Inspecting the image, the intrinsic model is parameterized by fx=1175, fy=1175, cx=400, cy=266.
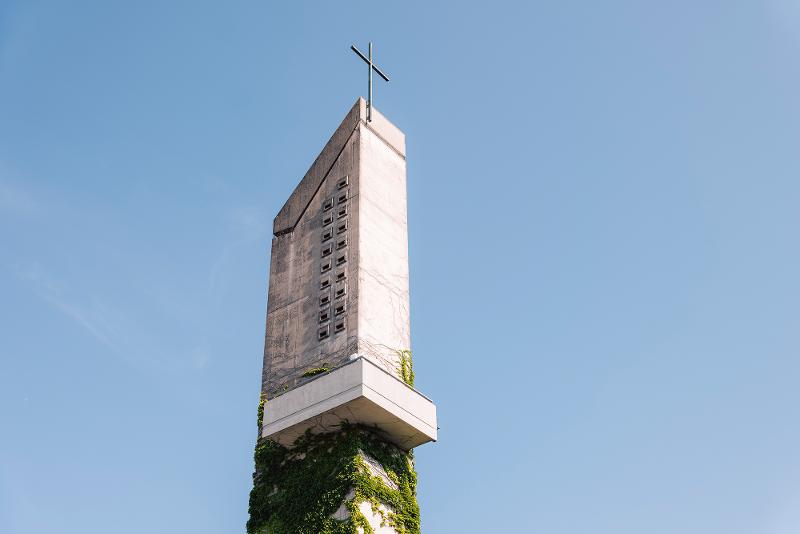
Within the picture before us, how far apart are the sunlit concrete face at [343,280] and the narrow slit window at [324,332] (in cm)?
3

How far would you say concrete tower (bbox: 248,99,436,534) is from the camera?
30.5 meters

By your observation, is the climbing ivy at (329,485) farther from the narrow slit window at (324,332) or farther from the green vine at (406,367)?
the narrow slit window at (324,332)

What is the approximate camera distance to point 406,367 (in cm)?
3328

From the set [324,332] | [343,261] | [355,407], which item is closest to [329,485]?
[355,407]

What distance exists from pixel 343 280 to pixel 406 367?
3139 mm

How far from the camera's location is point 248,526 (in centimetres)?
3134

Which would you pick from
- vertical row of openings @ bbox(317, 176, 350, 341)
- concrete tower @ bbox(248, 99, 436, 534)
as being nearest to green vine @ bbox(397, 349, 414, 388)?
concrete tower @ bbox(248, 99, 436, 534)

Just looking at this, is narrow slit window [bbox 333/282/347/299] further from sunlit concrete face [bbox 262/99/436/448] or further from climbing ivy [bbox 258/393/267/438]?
climbing ivy [bbox 258/393/267/438]

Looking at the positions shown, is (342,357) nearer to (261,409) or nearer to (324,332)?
(324,332)

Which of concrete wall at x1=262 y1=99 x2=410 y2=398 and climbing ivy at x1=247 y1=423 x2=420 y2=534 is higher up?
concrete wall at x1=262 y1=99 x2=410 y2=398

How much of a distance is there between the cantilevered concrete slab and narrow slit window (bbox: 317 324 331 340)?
2.06 m

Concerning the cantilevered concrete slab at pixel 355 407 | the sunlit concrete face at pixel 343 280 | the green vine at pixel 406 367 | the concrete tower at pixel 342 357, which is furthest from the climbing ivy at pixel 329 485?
the green vine at pixel 406 367

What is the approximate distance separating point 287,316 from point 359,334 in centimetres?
342

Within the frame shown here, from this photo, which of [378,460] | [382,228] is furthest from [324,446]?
[382,228]
